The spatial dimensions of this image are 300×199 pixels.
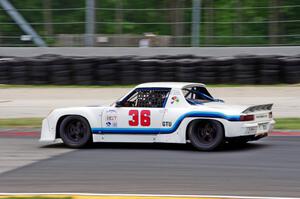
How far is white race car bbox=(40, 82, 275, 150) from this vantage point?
10688 mm

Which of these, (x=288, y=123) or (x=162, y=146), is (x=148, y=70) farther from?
(x=162, y=146)

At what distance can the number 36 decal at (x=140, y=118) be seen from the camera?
36.6 ft

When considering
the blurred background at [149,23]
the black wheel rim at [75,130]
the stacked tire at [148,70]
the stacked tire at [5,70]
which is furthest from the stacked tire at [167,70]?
the black wheel rim at [75,130]

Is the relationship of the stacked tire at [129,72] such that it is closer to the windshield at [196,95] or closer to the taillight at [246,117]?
the windshield at [196,95]

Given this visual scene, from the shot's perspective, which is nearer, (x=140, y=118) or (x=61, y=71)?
(x=140, y=118)

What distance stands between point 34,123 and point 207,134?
5.97m

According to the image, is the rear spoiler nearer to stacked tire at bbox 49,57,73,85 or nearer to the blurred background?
stacked tire at bbox 49,57,73,85

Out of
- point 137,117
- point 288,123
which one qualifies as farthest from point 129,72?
point 137,117

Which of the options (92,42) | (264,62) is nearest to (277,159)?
(264,62)

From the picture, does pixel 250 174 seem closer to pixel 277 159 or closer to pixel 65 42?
pixel 277 159

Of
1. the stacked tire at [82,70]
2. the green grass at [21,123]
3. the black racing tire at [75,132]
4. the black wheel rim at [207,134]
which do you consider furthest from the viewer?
the stacked tire at [82,70]

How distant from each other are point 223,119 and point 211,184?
2349mm

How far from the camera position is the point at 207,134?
10.9 metres

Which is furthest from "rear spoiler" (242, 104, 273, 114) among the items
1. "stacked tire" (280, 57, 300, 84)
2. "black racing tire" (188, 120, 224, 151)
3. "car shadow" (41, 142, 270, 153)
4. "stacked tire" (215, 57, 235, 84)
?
"stacked tire" (215, 57, 235, 84)
